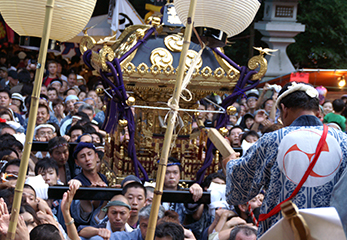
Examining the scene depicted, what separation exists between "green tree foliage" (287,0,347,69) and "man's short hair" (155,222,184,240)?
9.43 metres

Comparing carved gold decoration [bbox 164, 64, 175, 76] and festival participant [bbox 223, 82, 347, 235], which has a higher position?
carved gold decoration [bbox 164, 64, 175, 76]

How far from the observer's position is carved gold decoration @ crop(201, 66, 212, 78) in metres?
4.05

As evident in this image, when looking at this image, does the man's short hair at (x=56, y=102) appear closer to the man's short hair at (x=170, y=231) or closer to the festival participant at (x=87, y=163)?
the festival participant at (x=87, y=163)

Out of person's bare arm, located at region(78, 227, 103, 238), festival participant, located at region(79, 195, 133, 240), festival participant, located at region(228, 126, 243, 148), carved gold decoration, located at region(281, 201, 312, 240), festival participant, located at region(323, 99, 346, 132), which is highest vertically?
festival participant, located at region(323, 99, 346, 132)

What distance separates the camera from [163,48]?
4113 mm

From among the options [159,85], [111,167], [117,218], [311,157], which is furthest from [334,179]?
[111,167]

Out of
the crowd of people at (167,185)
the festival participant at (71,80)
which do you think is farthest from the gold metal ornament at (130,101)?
the festival participant at (71,80)

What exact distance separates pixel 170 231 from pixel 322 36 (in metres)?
9.93

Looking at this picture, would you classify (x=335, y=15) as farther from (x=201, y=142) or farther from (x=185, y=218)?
(x=185, y=218)

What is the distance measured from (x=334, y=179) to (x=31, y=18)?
1.46 meters

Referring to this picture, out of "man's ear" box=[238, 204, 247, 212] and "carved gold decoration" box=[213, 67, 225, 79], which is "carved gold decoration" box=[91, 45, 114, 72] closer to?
"carved gold decoration" box=[213, 67, 225, 79]

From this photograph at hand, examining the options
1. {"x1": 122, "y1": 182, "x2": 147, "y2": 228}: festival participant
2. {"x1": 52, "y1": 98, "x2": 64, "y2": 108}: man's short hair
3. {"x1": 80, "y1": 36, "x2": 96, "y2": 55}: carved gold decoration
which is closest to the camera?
{"x1": 122, "y1": 182, "x2": 147, "y2": 228}: festival participant

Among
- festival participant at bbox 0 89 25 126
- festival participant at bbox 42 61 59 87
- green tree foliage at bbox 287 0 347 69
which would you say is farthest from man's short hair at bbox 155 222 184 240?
green tree foliage at bbox 287 0 347 69

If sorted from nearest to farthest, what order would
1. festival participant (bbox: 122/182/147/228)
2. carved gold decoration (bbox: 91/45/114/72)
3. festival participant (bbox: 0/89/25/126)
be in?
festival participant (bbox: 122/182/147/228)
carved gold decoration (bbox: 91/45/114/72)
festival participant (bbox: 0/89/25/126)
